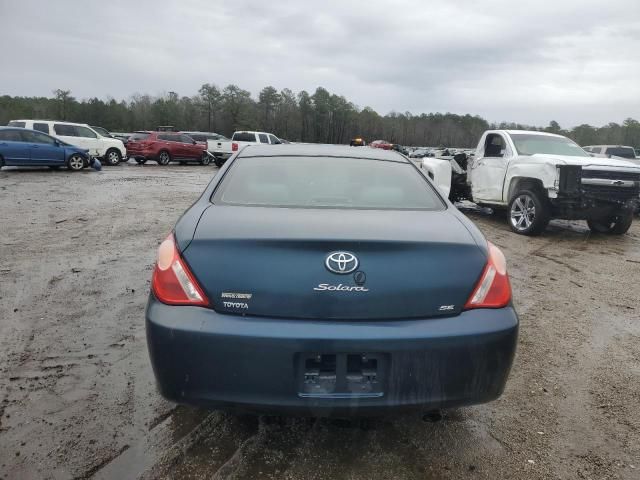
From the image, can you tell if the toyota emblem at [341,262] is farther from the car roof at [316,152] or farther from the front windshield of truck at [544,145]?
the front windshield of truck at [544,145]

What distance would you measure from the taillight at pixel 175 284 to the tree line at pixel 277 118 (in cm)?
6450

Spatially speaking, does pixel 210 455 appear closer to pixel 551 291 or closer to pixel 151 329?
pixel 151 329

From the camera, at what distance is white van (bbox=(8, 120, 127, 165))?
20.0 m

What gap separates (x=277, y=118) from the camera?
96.4 meters

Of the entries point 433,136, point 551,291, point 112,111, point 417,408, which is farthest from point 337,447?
point 433,136

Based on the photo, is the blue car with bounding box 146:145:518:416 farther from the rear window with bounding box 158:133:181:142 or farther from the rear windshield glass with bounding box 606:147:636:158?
the rear window with bounding box 158:133:181:142

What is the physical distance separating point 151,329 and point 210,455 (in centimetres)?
72

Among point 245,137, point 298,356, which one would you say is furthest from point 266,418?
point 245,137

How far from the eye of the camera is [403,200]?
9.31 ft

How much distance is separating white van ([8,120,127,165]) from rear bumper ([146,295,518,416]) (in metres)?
21.2

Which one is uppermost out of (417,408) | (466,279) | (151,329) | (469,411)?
(466,279)

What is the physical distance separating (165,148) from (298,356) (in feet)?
82.3

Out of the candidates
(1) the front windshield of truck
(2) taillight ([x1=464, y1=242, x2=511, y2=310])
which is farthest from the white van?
(2) taillight ([x1=464, y1=242, x2=511, y2=310])

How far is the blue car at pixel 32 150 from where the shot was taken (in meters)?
16.9
